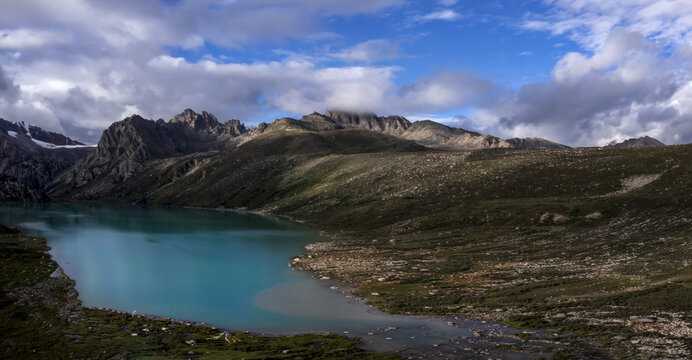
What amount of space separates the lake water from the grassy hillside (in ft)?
19.1

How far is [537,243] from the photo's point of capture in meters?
87.9

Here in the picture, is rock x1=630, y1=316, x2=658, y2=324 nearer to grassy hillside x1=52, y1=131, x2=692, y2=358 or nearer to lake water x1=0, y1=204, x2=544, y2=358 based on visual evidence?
grassy hillside x1=52, y1=131, x2=692, y2=358

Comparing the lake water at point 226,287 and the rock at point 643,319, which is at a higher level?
the rock at point 643,319

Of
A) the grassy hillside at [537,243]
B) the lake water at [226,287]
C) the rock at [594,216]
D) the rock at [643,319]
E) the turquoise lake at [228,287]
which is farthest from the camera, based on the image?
the rock at [594,216]

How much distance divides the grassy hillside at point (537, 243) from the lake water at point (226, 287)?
5.83m

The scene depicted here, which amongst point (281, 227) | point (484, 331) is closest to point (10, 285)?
point (484, 331)

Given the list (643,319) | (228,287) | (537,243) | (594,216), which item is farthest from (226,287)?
(594,216)

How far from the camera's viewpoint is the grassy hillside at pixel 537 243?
44.9 m

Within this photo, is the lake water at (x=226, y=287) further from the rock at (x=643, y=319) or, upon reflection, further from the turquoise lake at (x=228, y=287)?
the rock at (x=643, y=319)

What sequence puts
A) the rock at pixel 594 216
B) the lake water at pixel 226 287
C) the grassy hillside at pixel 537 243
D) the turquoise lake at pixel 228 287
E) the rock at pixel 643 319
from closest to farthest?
1. the rock at pixel 643 319
2. the grassy hillside at pixel 537 243
3. the turquoise lake at pixel 228 287
4. the lake water at pixel 226 287
5. the rock at pixel 594 216

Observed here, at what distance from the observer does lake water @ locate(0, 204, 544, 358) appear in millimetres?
46250

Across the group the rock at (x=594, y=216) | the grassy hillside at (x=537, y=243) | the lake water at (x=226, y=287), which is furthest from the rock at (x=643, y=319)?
the rock at (x=594, y=216)

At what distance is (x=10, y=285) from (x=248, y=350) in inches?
1696

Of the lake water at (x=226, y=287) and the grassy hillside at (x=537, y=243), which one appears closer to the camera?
the grassy hillside at (x=537, y=243)
